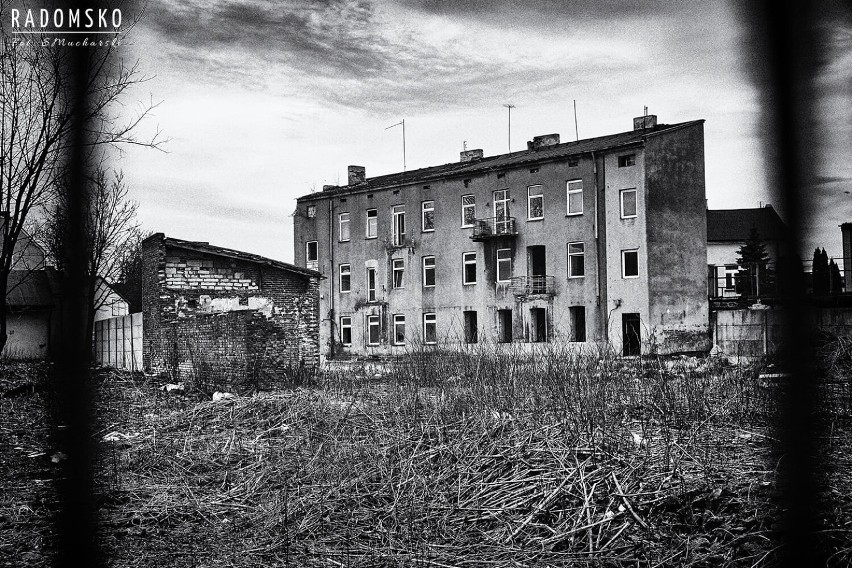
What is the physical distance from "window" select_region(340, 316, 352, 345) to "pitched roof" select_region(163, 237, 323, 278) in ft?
58.8

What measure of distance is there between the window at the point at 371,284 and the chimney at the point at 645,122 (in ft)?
43.8

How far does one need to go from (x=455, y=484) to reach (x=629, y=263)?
76.8 ft

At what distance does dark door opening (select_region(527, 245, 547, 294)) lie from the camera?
95.7ft

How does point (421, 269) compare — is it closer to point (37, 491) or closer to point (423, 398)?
point (423, 398)

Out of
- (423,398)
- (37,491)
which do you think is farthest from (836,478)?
(37,491)

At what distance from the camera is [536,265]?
2998cm

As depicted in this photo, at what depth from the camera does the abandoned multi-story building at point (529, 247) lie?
26.8 metres

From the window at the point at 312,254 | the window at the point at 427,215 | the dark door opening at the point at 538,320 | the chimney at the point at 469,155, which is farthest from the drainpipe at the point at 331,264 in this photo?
the dark door opening at the point at 538,320

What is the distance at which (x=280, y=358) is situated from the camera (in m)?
16.0

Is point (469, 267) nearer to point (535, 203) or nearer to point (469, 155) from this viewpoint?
point (535, 203)

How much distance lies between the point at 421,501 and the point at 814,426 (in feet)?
11.1

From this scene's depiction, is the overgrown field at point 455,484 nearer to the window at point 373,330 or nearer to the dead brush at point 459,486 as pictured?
the dead brush at point 459,486

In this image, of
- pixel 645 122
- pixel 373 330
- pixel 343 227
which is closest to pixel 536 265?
pixel 645 122

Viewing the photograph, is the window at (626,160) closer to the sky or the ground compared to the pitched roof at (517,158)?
closer to the ground
